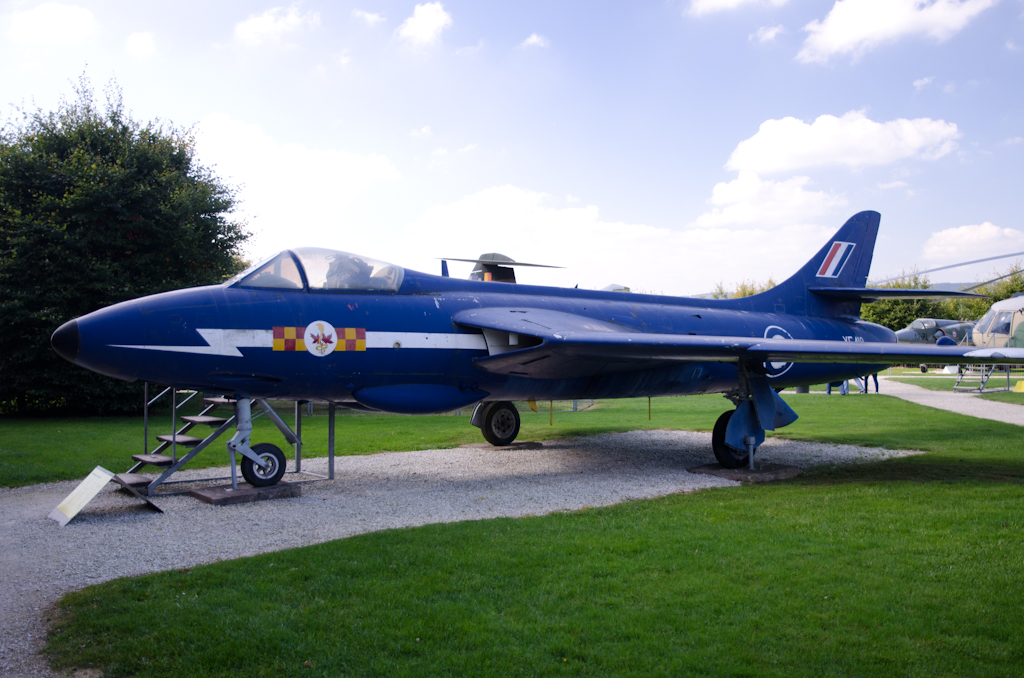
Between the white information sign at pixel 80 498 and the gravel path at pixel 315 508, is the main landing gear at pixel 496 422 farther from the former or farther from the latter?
the white information sign at pixel 80 498

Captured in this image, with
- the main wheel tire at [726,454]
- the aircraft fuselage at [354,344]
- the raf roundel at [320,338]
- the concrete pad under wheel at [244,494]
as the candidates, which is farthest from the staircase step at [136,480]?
the main wheel tire at [726,454]

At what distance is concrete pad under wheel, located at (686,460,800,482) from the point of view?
9.41 meters

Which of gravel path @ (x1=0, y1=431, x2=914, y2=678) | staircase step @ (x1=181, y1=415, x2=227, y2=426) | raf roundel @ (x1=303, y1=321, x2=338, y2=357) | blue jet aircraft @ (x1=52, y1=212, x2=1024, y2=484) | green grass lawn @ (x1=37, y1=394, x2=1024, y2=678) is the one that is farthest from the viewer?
staircase step @ (x1=181, y1=415, x2=227, y2=426)

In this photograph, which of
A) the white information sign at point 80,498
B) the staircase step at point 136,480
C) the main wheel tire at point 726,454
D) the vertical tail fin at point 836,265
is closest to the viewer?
the white information sign at point 80,498

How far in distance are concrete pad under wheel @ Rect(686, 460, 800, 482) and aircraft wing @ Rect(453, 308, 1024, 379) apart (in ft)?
5.57

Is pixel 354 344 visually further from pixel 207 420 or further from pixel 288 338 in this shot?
pixel 207 420

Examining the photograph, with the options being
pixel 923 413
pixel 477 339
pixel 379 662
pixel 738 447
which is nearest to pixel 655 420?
pixel 923 413

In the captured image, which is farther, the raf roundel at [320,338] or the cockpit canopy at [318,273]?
→ the cockpit canopy at [318,273]

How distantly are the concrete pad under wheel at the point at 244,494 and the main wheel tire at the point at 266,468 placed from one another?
0.31 ft

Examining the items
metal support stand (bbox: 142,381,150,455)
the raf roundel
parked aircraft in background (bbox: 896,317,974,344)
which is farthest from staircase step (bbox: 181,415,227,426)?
parked aircraft in background (bbox: 896,317,974,344)

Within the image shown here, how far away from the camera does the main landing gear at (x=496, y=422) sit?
1332 centimetres

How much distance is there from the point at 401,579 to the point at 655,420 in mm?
15055

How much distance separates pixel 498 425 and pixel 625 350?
5337 millimetres

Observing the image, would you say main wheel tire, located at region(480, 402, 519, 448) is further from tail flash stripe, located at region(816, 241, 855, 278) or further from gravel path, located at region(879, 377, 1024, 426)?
gravel path, located at region(879, 377, 1024, 426)
